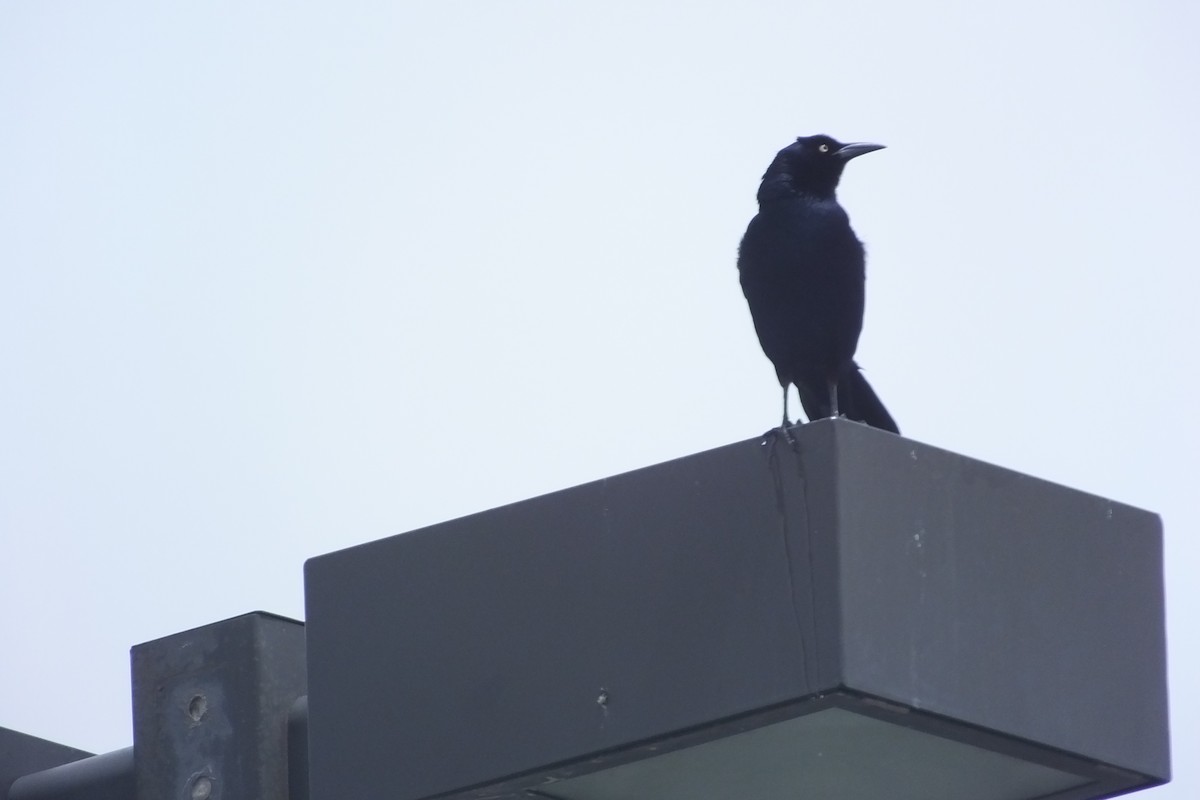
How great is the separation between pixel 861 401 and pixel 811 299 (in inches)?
14.9

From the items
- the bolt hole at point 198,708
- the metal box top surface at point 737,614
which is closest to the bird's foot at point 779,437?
the metal box top surface at point 737,614

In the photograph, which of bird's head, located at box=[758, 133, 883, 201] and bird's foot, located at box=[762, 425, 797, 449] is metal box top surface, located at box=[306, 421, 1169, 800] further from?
bird's head, located at box=[758, 133, 883, 201]

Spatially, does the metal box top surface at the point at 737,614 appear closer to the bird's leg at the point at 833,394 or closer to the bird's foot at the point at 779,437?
the bird's foot at the point at 779,437

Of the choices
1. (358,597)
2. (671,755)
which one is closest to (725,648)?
(671,755)

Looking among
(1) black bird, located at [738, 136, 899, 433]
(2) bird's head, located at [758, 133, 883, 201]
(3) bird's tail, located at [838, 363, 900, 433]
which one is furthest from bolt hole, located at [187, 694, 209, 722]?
(2) bird's head, located at [758, 133, 883, 201]

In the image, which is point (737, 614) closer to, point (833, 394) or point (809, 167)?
point (833, 394)

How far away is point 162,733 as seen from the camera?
4668mm

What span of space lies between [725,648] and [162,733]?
58.5 inches

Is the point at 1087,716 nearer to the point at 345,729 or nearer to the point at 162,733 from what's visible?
the point at 345,729

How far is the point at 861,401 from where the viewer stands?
710 centimetres

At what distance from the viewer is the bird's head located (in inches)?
291

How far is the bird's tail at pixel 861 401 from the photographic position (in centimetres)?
708

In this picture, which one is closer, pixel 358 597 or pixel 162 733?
pixel 358 597

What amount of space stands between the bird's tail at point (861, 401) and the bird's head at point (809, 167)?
0.68 meters
